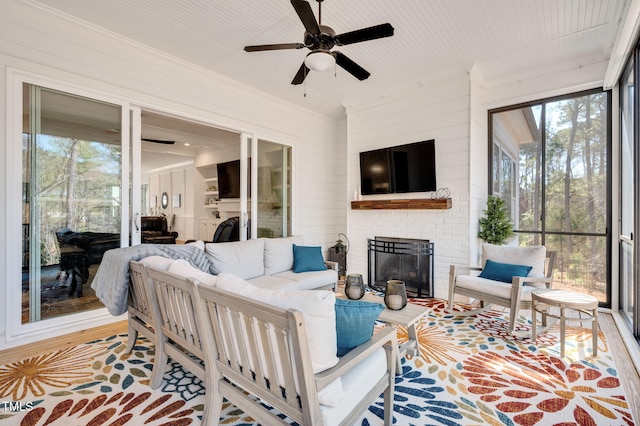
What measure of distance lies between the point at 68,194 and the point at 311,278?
8.98ft

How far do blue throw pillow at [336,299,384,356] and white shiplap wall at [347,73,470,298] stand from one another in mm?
3070

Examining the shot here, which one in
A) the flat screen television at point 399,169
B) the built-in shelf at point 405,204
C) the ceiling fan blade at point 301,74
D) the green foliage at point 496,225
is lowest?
the green foliage at point 496,225

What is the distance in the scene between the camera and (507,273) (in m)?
3.22

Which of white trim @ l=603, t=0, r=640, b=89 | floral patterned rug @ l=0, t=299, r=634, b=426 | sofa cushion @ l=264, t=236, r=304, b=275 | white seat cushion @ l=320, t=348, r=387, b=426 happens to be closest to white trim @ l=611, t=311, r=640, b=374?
floral patterned rug @ l=0, t=299, r=634, b=426

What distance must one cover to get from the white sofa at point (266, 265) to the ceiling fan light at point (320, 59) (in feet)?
7.08

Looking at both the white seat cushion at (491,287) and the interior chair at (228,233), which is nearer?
the white seat cushion at (491,287)

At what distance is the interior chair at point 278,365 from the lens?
3.68 ft

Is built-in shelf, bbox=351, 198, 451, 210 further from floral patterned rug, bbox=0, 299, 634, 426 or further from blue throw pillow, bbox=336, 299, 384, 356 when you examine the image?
blue throw pillow, bbox=336, 299, 384, 356

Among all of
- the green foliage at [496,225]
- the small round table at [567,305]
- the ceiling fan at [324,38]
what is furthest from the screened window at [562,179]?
the ceiling fan at [324,38]

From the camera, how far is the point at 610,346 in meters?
2.67

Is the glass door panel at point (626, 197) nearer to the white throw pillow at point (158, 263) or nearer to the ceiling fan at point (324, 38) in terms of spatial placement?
the ceiling fan at point (324, 38)

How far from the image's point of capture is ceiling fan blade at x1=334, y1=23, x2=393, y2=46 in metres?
2.34

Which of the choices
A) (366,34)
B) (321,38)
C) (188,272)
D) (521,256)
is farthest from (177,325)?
(521,256)

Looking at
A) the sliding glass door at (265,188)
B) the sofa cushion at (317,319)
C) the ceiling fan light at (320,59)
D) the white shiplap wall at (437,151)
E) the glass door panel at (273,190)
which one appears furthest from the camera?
the glass door panel at (273,190)
